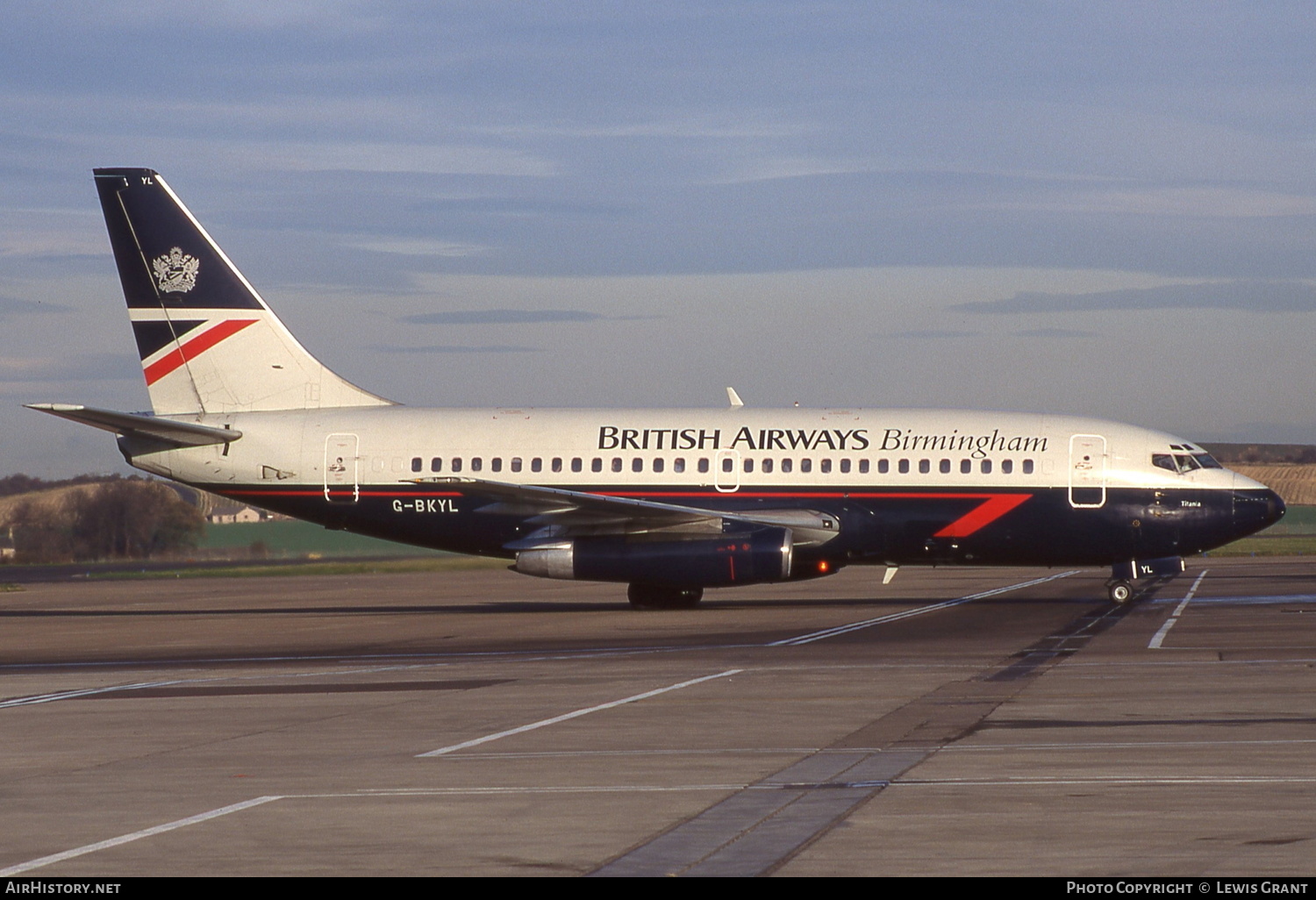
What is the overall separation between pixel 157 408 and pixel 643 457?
11.7 metres

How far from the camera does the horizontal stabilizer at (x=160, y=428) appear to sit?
3272cm

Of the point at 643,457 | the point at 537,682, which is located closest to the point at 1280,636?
the point at 537,682

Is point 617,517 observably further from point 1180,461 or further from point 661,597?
point 1180,461

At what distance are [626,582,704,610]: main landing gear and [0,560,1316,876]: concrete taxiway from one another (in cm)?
457

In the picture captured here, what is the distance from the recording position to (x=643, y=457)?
32.8 metres

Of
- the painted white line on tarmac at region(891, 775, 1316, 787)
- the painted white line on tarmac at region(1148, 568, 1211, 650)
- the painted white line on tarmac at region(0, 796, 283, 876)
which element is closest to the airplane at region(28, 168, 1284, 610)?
the painted white line on tarmac at region(1148, 568, 1211, 650)

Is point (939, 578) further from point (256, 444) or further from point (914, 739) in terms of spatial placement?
point (914, 739)

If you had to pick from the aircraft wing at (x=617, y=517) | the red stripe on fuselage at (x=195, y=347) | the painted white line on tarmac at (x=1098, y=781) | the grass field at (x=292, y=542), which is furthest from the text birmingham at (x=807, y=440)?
the grass field at (x=292, y=542)

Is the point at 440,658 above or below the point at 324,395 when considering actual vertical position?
below

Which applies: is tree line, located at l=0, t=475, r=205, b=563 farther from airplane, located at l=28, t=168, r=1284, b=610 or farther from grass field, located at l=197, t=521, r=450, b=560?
airplane, located at l=28, t=168, r=1284, b=610

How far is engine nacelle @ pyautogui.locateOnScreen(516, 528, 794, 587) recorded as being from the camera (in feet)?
98.8

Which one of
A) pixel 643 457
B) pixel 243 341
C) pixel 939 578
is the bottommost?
pixel 939 578

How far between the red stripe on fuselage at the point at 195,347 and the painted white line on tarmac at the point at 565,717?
64.3ft
